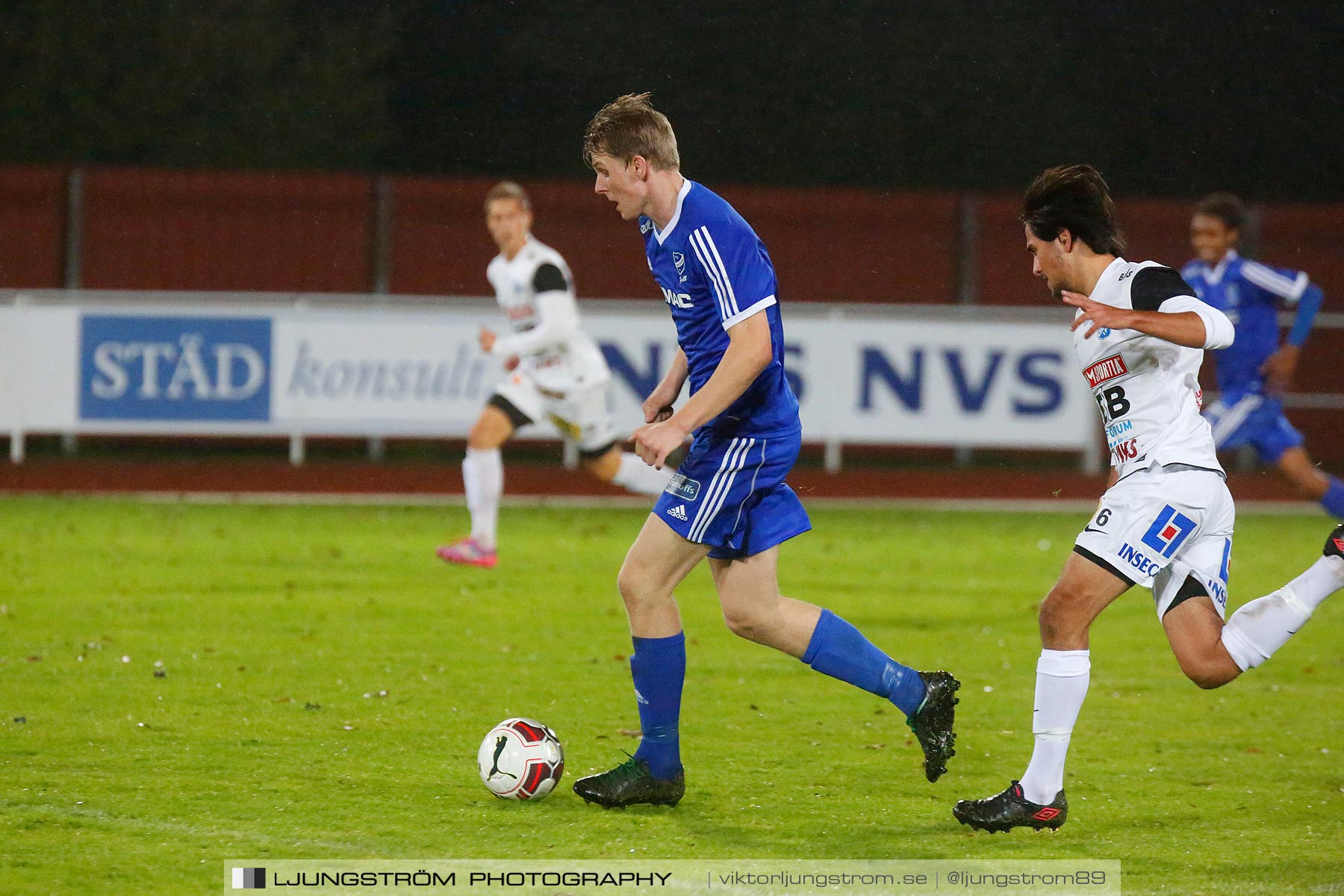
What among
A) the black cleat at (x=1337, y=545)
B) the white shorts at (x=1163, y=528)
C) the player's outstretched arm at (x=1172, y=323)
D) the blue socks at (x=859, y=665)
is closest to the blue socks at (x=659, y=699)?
the blue socks at (x=859, y=665)

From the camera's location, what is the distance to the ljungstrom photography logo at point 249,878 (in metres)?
4.08

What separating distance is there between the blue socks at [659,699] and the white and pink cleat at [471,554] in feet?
18.3

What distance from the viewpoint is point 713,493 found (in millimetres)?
4930

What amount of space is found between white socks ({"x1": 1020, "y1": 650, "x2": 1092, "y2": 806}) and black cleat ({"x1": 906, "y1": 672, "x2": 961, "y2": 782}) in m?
0.40

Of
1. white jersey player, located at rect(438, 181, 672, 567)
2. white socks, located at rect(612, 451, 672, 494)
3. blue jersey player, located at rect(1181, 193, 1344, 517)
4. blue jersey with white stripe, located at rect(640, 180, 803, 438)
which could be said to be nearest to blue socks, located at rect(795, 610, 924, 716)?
blue jersey with white stripe, located at rect(640, 180, 803, 438)

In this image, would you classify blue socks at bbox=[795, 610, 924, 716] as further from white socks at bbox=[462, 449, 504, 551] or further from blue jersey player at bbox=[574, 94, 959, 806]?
white socks at bbox=[462, 449, 504, 551]

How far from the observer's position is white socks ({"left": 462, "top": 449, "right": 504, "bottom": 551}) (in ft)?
34.3

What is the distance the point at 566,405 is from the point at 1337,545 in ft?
20.2

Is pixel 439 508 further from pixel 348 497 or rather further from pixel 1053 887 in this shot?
pixel 1053 887

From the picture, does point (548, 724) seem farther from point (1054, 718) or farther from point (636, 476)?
point (636, 476)

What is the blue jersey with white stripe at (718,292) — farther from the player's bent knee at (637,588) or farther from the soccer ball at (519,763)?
the soccer ball at (519,763)

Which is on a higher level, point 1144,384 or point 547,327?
point 1144,384

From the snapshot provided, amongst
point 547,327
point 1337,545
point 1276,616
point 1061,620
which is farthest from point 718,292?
point 547,327

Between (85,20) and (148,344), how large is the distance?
7577 mm
